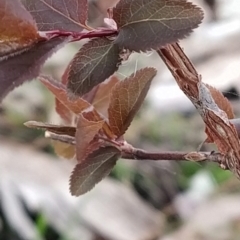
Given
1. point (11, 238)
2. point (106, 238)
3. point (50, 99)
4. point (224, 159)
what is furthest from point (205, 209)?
point (224, 159)

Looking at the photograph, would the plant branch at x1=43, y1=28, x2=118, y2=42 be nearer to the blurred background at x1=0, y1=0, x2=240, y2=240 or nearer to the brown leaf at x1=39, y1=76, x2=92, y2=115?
the brown leaf at x1=39, y1=76, x2=92, y2=115

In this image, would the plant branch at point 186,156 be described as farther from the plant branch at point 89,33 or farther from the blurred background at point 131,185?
the blurred background at point 131,185

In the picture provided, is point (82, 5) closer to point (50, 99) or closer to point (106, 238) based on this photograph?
point (106, 238)

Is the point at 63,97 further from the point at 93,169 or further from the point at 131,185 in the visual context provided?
the point at 131,185

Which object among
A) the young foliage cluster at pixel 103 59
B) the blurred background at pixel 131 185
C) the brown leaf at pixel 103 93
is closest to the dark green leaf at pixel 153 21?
the young foliage cluster at pixel 103 59

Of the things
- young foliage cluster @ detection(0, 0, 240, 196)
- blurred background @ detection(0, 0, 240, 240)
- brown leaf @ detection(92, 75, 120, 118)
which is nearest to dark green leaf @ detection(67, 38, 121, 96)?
young foliage cluster @ detection(0, 0, 240, 196)

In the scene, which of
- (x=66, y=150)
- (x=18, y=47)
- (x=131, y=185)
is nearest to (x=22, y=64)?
(x=18, y=47)
